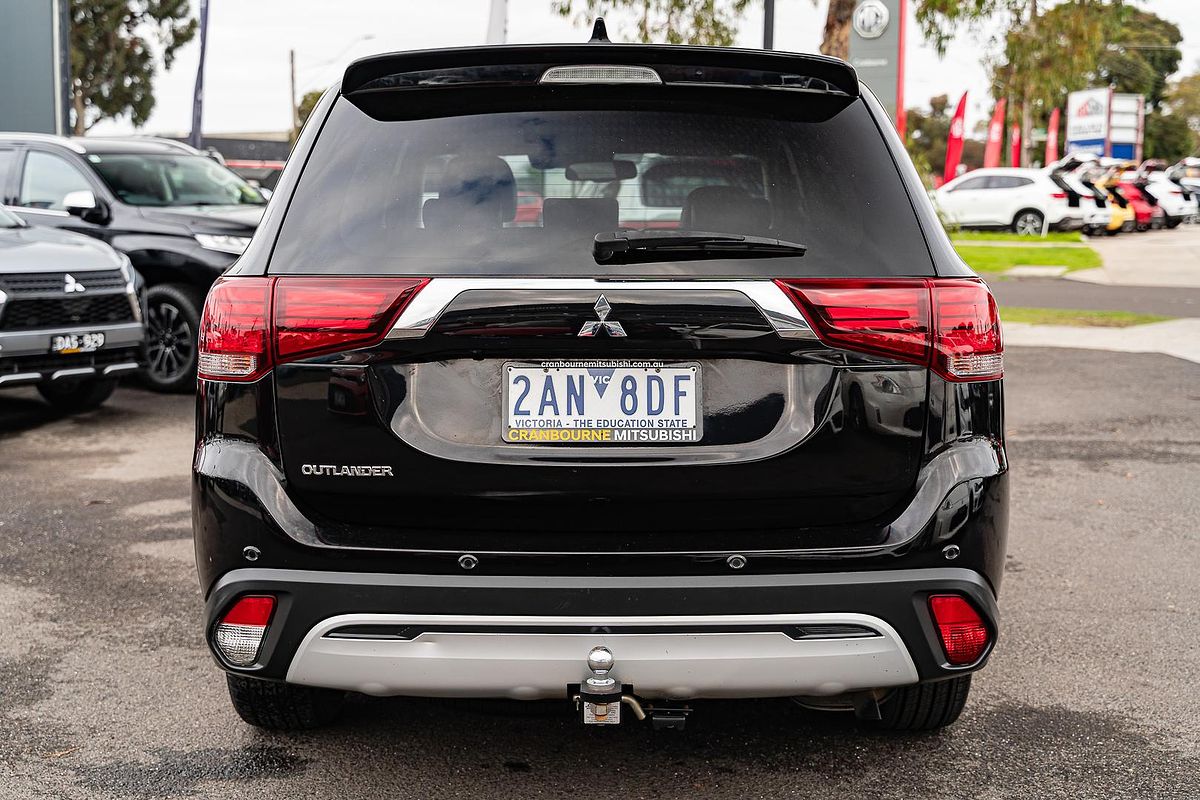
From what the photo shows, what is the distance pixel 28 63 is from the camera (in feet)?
61.3

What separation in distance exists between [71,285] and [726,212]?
6.37 metres

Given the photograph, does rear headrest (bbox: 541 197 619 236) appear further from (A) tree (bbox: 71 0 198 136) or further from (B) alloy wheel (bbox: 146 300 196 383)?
(A) tree (bbox: 71 0 198 136)

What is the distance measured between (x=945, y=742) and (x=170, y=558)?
10.7 ft

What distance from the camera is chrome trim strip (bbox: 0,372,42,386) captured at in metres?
7.82

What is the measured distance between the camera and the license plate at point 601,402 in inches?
108

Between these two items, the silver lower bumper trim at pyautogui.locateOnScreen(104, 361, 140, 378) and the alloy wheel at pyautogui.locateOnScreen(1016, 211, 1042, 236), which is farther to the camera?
the alloy wheel at pyautogui.locateOnScreen(1016, 211, 1042, 236)

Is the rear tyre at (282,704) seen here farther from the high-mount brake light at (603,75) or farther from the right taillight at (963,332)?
the right taillight at (963,332)

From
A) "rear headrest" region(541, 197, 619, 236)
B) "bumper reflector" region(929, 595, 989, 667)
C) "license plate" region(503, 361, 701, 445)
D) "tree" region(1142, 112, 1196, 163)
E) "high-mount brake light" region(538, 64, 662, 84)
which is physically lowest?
"bumper reflector" region(929, 595, 989, 667)

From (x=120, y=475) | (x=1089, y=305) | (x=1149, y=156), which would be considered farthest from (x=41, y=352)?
(x=1149, y=156)

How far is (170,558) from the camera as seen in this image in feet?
17.6

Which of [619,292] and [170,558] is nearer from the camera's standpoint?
[619,292]

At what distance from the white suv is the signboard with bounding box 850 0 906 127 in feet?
51.8

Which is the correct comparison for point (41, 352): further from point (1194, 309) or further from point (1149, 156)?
point (1149, 156)

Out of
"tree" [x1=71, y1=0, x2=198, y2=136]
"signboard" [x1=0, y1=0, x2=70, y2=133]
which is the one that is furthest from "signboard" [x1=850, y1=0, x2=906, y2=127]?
"tree" [x1=71, y1=0, x2=198, y2=136]
